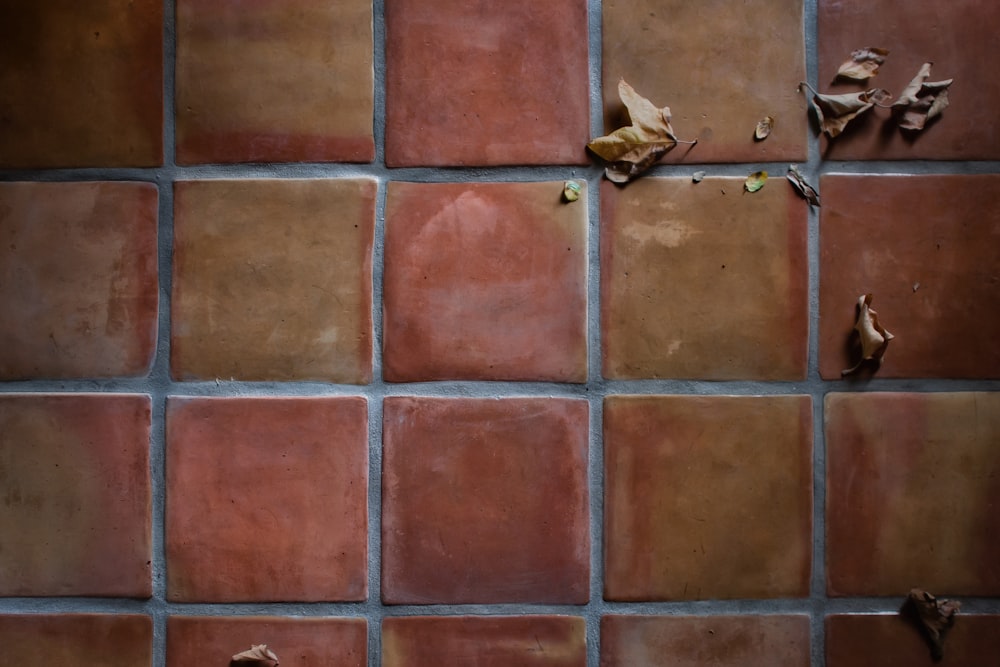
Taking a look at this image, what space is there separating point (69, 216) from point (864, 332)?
0.75m

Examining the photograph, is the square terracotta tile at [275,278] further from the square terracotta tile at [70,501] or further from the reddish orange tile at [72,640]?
the reddish orange tile at [72,640]

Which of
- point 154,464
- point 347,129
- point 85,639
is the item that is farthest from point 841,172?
point 85,639

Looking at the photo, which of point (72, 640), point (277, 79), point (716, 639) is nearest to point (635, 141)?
point (277, 79)

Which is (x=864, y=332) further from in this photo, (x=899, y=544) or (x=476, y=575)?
(x=476, y=575)

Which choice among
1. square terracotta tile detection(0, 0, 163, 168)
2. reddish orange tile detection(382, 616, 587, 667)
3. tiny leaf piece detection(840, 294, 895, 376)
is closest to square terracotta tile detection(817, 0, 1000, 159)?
tiny leaf piece detection(840, 294, 895, 376)

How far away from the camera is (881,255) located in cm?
72

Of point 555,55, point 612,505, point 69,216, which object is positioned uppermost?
point 555,55

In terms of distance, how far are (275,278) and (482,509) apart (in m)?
0.29

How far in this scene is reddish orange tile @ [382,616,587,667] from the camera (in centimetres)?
72

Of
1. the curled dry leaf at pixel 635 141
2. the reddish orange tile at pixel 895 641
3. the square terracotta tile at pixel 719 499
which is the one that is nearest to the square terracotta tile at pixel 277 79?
the curled dry leaf at pixel 635 141

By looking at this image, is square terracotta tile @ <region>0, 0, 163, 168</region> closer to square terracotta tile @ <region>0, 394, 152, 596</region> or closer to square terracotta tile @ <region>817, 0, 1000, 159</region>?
square terracotta tile @ <region>0, 394, 152, 596</region>

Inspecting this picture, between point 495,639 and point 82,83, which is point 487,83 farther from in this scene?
point 495,639

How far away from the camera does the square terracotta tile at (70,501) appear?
0.72 metres

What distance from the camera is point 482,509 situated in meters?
0.72
